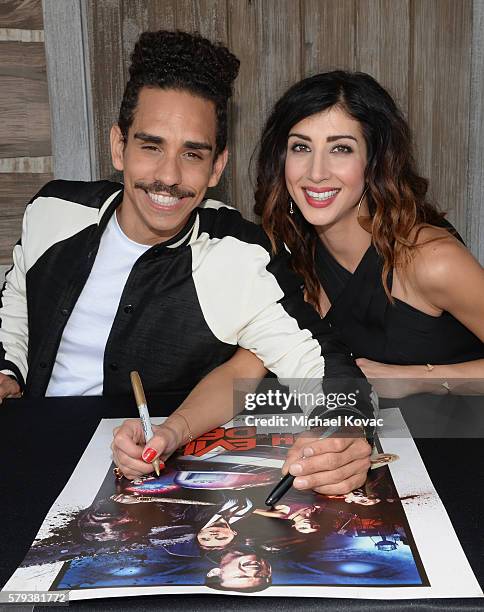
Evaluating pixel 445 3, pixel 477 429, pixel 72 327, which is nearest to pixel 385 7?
pixel 445 3

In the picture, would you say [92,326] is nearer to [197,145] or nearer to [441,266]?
[197,145]

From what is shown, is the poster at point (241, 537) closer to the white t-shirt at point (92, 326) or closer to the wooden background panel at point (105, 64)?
the white t-shirt at point (92, 326)

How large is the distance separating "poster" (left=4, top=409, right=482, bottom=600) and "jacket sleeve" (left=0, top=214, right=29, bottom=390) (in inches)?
26.3

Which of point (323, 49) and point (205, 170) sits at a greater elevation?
point (323, 49)

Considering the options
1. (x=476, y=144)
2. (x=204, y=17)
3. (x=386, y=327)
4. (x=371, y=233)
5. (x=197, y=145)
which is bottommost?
(x=386, y=327)

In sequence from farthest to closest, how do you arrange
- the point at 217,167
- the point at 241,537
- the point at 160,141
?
the point at 217,167, the point at 160,141, the point at 241,537

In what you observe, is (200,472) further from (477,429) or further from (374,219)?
(374,219)

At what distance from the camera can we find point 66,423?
1295 millimetres

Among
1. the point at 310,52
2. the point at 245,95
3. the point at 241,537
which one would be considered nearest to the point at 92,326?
the point at 241,537

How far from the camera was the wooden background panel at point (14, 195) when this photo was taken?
2.23 metres

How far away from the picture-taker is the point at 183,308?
5.28ft

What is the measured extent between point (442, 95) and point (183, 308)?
124 centimetres

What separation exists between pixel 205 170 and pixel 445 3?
1.16 metres

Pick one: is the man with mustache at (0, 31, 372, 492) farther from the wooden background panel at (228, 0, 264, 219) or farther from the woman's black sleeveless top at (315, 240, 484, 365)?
the wooden background panel at (228, 0, 264, 219)
